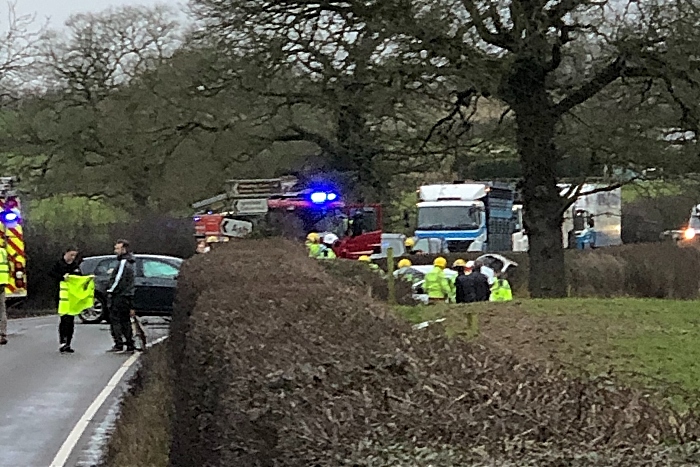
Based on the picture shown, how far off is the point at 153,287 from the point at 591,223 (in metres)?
27.5

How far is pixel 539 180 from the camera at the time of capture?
75.7 feet

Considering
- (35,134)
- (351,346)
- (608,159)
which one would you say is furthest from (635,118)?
(35,134)

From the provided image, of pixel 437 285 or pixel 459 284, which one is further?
pixel 437 285

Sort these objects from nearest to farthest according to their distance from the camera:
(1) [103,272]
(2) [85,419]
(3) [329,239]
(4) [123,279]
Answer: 1. (2) [85,419]
2. (4) [123,279]
3. (1) [103,272]
4. (3) [329,239]

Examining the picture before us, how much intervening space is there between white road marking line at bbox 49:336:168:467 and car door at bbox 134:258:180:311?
249 inches

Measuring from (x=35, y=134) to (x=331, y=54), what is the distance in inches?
936

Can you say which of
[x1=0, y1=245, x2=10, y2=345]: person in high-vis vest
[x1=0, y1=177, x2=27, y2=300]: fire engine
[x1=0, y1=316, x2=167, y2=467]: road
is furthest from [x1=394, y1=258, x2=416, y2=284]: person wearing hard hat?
[x1=0, y1=177, x2=27, y2=300]: fire engine

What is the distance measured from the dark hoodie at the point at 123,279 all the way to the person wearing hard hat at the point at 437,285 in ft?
17.3

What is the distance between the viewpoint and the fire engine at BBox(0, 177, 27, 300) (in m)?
25.4

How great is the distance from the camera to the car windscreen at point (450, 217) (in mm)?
40500

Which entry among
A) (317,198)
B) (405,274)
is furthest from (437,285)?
(317,198)

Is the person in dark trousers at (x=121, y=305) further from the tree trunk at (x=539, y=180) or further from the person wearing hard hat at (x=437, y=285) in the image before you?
the tree trunk at (x=539, y=180)

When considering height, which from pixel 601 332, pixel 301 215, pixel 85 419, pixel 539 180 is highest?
pixel 539 180

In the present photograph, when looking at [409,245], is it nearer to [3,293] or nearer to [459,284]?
[459,284]
